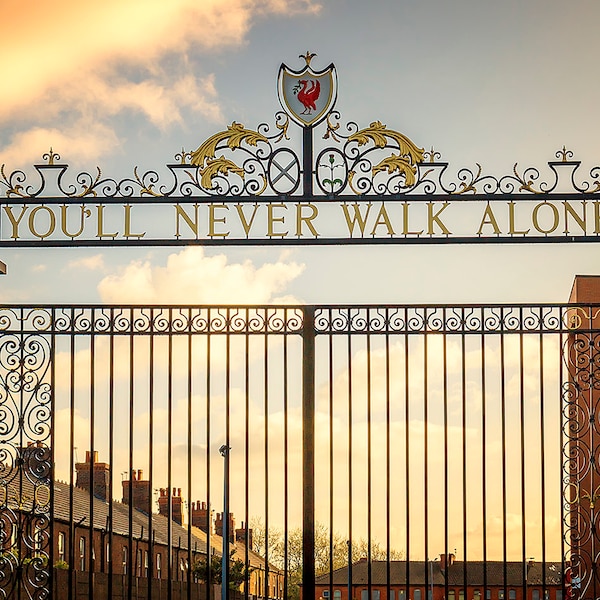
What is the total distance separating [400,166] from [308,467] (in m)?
2.86

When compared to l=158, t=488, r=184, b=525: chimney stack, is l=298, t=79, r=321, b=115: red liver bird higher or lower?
higher

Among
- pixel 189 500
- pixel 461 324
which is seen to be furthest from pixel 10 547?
pixel 461 324

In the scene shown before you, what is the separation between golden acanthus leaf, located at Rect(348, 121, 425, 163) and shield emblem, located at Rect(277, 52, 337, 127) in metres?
0.37

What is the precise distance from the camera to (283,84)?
454 inches

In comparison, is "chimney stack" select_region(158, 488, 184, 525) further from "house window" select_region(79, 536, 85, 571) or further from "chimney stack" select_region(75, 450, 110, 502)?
"house window" select_region(79, 536, 85, 571)

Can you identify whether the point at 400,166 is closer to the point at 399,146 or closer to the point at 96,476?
the point at 399,146

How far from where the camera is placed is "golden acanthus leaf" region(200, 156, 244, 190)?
460 inches

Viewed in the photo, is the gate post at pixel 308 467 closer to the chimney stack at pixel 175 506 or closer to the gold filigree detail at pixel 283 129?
the gold filigree detail at pixel 283 129

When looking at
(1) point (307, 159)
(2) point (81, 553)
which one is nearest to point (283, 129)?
(1) point (307, 159)

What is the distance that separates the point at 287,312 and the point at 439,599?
166ft

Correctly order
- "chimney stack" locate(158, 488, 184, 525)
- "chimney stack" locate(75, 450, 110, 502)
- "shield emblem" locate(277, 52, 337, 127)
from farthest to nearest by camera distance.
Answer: "chimney stack" locate(158, 488, 184, 525)
"chimney stack" locate(75, 450, 110, 502)
"shield emblem" locate(277, 52, 337, 127)

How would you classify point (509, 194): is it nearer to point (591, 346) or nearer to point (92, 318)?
point (591, 346)

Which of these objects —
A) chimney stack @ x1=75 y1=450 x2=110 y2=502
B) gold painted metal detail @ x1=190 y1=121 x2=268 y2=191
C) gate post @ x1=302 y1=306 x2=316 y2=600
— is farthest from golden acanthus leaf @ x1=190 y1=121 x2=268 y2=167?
chimney stack @ x1=75 y1=450 x2=110 y2=502

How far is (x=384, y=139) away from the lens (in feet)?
38.0
